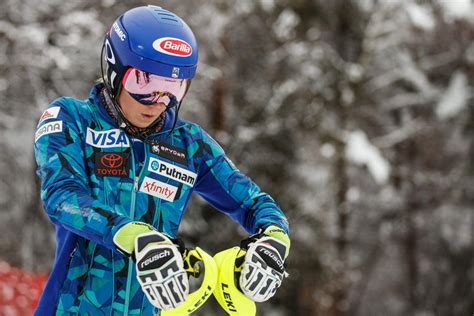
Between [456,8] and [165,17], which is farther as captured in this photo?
[456,8]

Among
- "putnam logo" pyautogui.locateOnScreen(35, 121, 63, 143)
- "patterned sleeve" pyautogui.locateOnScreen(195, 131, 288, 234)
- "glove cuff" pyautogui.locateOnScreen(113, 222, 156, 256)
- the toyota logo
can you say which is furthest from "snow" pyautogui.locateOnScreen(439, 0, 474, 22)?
"glove cuff" pyautogui.locateOnScreen(113, 222, 156, 256)

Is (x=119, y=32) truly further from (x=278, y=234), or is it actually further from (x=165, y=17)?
(x=278, y=234)

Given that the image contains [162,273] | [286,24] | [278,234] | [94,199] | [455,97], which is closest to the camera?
[162,273]

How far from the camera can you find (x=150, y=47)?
272 cm

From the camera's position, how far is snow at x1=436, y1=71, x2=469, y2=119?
67.1 feet

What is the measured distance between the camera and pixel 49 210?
2527mm

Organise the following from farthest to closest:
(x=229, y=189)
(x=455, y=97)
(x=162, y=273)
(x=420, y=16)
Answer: (x=455, y=97) → (x=420, y=16) → (x=229, y=189) → (x=162, y=273)

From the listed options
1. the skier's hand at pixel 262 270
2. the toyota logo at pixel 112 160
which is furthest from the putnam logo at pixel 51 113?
the skier's hand at pixel 262 270

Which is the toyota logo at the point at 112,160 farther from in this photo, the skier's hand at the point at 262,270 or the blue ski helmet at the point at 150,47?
the skier's hand at the point at 262,270

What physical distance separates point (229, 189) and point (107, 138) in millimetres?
557

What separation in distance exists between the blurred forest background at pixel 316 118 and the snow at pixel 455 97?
36 millimetres

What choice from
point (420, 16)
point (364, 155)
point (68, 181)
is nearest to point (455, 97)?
point (420, 16)

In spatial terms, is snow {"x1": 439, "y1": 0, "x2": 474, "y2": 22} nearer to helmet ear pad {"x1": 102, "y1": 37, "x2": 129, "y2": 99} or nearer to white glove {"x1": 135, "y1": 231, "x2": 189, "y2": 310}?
helmet ear pad {"x1": 102, "y1": 37, "x2": 129, "y2": 99}

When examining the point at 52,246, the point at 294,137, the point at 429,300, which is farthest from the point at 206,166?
the point at 429,300
